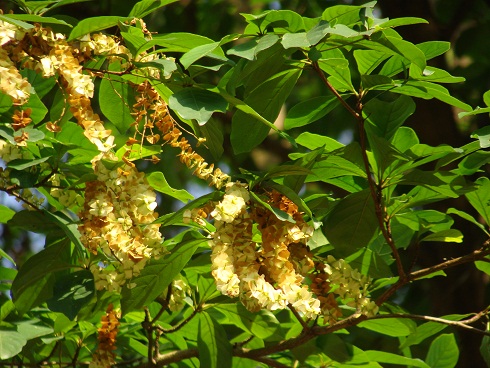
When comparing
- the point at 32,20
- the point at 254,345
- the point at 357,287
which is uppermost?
the point at 32,20

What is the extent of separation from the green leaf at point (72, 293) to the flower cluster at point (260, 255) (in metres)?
0.27

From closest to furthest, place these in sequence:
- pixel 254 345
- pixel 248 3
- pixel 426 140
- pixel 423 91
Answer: pixel 423 91 < pixel 254 345 < pixel 426 140 < pixel 248 3

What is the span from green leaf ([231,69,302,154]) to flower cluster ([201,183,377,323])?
104mm

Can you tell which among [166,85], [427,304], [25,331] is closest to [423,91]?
[166,85]

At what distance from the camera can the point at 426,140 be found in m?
2.40

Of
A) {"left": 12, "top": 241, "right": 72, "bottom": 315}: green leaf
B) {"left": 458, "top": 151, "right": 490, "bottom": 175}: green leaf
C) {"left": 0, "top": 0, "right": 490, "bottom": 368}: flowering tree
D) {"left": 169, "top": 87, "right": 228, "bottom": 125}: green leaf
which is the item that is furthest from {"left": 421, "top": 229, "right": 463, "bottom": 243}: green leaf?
{"left": 12, "top": 241, "right": 72, "bottom": 315}: green leaf

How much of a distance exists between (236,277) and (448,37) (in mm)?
2136

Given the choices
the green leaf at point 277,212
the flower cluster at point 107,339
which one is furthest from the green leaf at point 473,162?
the flower cluster at point 107,339

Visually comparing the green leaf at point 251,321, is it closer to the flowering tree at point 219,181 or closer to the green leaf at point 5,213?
the flowering tree at point 219,181

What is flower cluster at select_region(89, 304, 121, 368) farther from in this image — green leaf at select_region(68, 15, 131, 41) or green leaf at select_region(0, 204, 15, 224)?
green leaf at select_region(68, 15, 131, 41)

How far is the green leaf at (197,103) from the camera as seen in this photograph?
908 mm

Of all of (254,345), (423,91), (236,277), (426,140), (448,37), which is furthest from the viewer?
(448,37)

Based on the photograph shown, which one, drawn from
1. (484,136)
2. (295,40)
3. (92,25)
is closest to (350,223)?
(484,136)

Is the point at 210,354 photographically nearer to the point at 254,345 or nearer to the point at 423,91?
the point at 254,345
